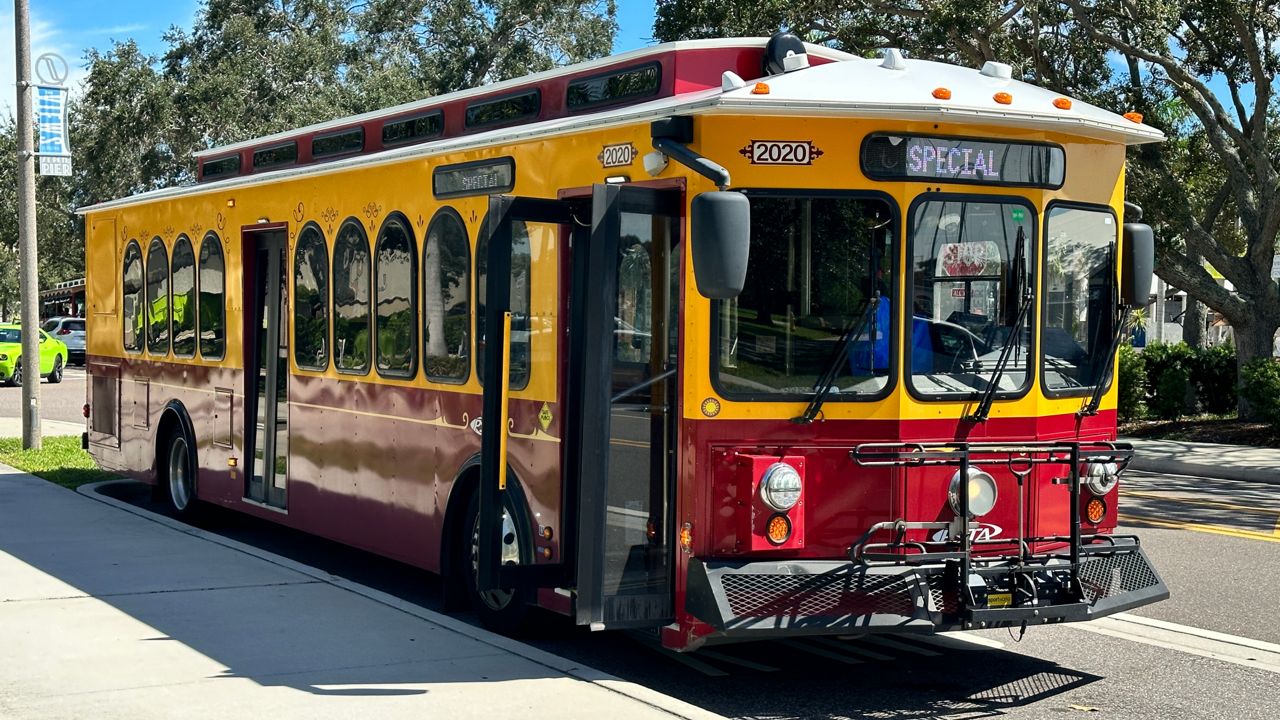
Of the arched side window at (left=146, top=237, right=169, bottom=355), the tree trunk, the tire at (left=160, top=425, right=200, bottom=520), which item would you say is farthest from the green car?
the tree trunk

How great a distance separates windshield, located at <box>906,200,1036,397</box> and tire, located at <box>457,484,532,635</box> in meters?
2.47

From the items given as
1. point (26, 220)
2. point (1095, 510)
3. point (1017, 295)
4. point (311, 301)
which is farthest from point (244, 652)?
point (26, 220)

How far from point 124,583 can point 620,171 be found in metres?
4.45

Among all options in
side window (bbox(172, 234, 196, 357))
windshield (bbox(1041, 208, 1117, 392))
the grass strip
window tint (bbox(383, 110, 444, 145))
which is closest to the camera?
windshield (bbox(1041, 208, 1117, 392))

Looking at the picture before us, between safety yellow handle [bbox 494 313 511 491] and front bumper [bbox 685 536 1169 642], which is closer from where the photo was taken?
front bumper [bbox 685 536 1169 642]

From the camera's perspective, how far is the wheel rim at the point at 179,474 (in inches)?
511

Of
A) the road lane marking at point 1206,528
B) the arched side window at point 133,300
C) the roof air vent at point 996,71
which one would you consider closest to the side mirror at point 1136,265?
the roof air vent at point 996,71

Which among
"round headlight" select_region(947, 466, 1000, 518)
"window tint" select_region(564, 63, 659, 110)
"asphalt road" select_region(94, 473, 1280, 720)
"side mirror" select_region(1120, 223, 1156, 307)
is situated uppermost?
"window tint" select_region(564, 63, 659, 110)

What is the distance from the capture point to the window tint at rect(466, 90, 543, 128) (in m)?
8.68

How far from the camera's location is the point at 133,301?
14.1 meters

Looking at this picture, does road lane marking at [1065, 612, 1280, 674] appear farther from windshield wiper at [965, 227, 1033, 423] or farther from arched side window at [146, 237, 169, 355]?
arched side window at [146, 237, 169, 355]

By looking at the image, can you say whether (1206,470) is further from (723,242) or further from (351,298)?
(723,242)

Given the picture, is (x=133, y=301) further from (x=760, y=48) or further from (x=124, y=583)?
(x=760, y=48)

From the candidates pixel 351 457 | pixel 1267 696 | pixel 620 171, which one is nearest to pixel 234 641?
pixel 351 457
